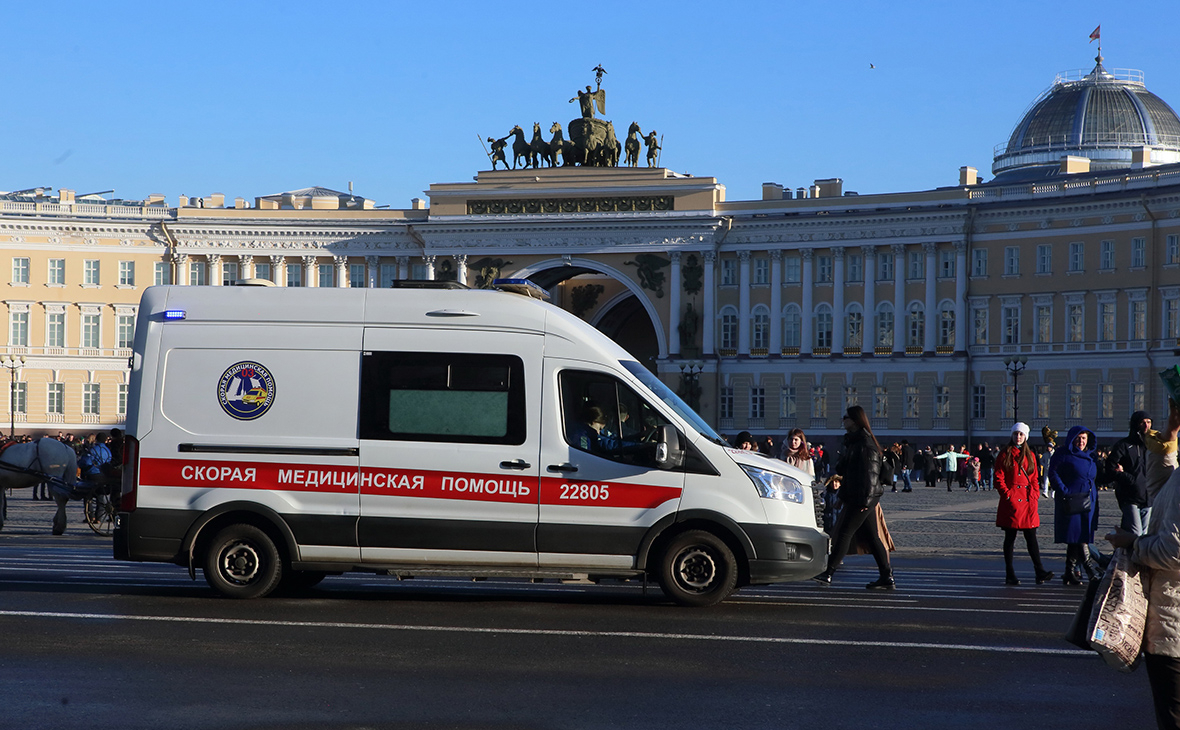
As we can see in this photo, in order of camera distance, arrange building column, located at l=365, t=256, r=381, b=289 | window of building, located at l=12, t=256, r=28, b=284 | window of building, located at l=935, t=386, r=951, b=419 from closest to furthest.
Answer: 1. window of building, located at l=935, t=386, r=951, b=419
2. window of building, located at l=12, t=256, r=28, b=284
3. building column, located at l=365, t=256, r=381, b=289

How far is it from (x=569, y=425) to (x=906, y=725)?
5486mm

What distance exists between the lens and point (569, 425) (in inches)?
500

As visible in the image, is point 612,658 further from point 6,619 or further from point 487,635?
point 6,619

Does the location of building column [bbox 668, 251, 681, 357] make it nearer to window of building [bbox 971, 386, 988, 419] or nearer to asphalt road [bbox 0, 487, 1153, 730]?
window of building [bbox 971, 386, 988, 419]

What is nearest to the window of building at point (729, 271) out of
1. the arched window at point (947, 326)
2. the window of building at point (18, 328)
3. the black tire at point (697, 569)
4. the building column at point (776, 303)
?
A: the building column at point (776, 303)

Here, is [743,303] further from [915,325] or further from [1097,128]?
[1097,128]

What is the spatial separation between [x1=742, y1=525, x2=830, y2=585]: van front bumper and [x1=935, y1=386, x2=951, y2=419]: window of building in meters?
53.1

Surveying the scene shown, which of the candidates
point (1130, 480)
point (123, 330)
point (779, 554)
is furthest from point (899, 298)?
point (779, 554)

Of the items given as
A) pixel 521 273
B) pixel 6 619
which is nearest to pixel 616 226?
pixel 521 273

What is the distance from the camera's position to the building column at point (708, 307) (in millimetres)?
69312

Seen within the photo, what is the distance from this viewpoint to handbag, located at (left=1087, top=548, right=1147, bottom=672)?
5824 mm

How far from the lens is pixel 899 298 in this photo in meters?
65.9

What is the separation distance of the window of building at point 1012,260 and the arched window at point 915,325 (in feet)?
12.9

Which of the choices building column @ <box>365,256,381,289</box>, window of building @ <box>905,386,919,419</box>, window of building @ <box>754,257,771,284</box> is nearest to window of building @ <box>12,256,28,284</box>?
building column @ <box>365,256,381,289</box>
